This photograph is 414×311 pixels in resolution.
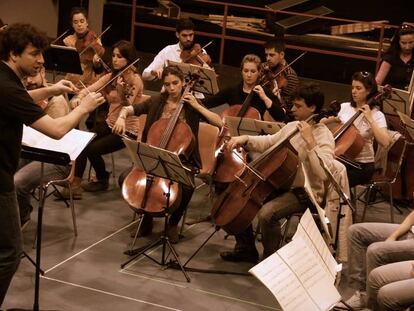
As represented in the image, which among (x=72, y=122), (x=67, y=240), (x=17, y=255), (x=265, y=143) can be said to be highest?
(x=72, y=122)

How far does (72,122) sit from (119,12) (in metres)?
8.79

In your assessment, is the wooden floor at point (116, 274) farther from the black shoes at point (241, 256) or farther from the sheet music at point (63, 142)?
the sheet music at point (63, 142)

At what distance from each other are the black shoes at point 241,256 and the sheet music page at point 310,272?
186 cm

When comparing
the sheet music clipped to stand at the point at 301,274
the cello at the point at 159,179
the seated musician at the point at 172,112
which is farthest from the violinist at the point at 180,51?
the sheet music clipped to stand at the point at 301,274

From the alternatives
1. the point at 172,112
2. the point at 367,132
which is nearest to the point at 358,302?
the point at 367,132

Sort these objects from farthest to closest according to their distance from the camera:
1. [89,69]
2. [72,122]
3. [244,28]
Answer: [244,28] < [89,69] < [72,122]

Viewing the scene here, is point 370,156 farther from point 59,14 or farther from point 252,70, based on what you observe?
point 59,14

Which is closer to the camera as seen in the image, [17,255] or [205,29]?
[17,255]

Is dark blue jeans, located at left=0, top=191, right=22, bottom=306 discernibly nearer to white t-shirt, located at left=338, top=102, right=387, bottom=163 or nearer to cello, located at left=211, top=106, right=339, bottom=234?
cello, located at left=211, top=106, right=339, bottom=234

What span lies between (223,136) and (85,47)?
2313mm

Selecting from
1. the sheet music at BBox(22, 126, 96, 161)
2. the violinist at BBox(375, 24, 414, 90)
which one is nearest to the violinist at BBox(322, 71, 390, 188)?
the violinist at BBox(375, 24, 414, 90)

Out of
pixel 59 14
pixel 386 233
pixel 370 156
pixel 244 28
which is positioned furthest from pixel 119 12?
pixel 386 233

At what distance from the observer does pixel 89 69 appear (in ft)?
22.7

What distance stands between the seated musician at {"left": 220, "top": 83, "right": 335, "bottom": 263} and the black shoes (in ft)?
0.42
